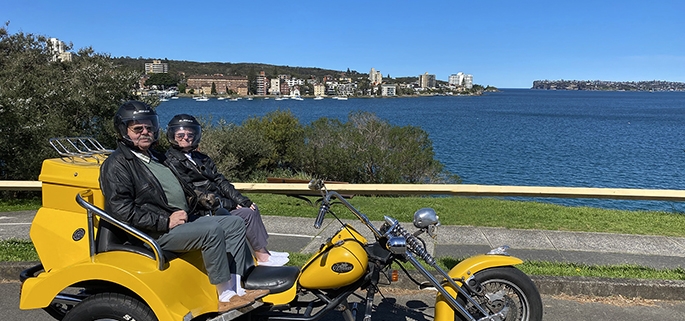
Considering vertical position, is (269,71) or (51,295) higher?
(269,71)

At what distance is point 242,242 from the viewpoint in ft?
12.1

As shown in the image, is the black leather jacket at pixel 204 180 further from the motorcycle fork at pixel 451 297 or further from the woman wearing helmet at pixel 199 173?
the motorcycle fork at pixel 451 297

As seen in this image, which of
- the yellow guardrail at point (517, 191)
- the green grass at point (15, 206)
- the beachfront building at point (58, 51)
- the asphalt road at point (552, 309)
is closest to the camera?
the asphalt road at point (552, 309)

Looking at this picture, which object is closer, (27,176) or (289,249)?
(289,249)

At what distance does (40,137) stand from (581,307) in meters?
12.6

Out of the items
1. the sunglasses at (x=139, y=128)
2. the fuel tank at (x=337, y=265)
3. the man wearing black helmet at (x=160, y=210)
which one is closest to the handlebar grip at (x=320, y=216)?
the fuel tank at (x=337, y=265)

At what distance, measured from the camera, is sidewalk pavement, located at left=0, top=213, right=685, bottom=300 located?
15.2 feet

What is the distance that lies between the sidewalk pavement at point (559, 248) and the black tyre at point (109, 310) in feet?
8.04

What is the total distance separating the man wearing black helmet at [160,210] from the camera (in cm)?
326

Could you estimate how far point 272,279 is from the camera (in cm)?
367

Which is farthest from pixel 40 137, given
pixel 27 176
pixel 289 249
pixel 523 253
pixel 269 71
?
pixel 269 71

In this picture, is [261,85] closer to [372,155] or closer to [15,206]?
[372,155]

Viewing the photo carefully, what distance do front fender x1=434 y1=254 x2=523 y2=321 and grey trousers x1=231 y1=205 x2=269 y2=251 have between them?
5.27 feet

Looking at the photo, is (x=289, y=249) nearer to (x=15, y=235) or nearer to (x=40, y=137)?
(x=15, y=235)
